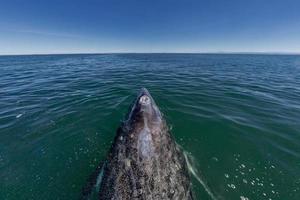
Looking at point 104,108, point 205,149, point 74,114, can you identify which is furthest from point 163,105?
point 74,114

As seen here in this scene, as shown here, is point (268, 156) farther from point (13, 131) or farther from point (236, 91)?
point (13, 131)

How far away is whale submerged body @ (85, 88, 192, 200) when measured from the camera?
11.5 ft

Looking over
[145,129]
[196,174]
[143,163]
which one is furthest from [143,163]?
[196,174]

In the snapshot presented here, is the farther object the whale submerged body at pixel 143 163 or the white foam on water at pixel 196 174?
the white foam on water at pixel 196 174

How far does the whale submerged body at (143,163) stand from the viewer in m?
3.52

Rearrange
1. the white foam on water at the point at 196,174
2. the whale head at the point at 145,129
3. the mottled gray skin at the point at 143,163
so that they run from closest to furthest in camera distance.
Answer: the mottled gray skin at the point at 143,163 < the whale head at the point at 145,129 < the white foam on water at the point at 196,174

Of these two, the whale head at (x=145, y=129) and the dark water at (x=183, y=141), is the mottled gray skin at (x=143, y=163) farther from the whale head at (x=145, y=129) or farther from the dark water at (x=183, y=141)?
the dark water at (x=183, y=141)

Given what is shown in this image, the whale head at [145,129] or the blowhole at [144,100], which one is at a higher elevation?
the blowhole at [144,100]

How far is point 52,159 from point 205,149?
602 cm

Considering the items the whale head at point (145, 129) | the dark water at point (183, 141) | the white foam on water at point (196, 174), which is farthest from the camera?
the dark water at point (183, 141)

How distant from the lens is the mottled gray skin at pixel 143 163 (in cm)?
352

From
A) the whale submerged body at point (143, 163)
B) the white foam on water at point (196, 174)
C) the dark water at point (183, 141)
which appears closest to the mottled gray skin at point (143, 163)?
the whale submerged body at point (143, 163)

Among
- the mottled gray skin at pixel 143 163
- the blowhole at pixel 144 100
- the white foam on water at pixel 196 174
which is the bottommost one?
the white foam on water at pixel 196 174

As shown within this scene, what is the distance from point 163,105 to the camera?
10766 mm
